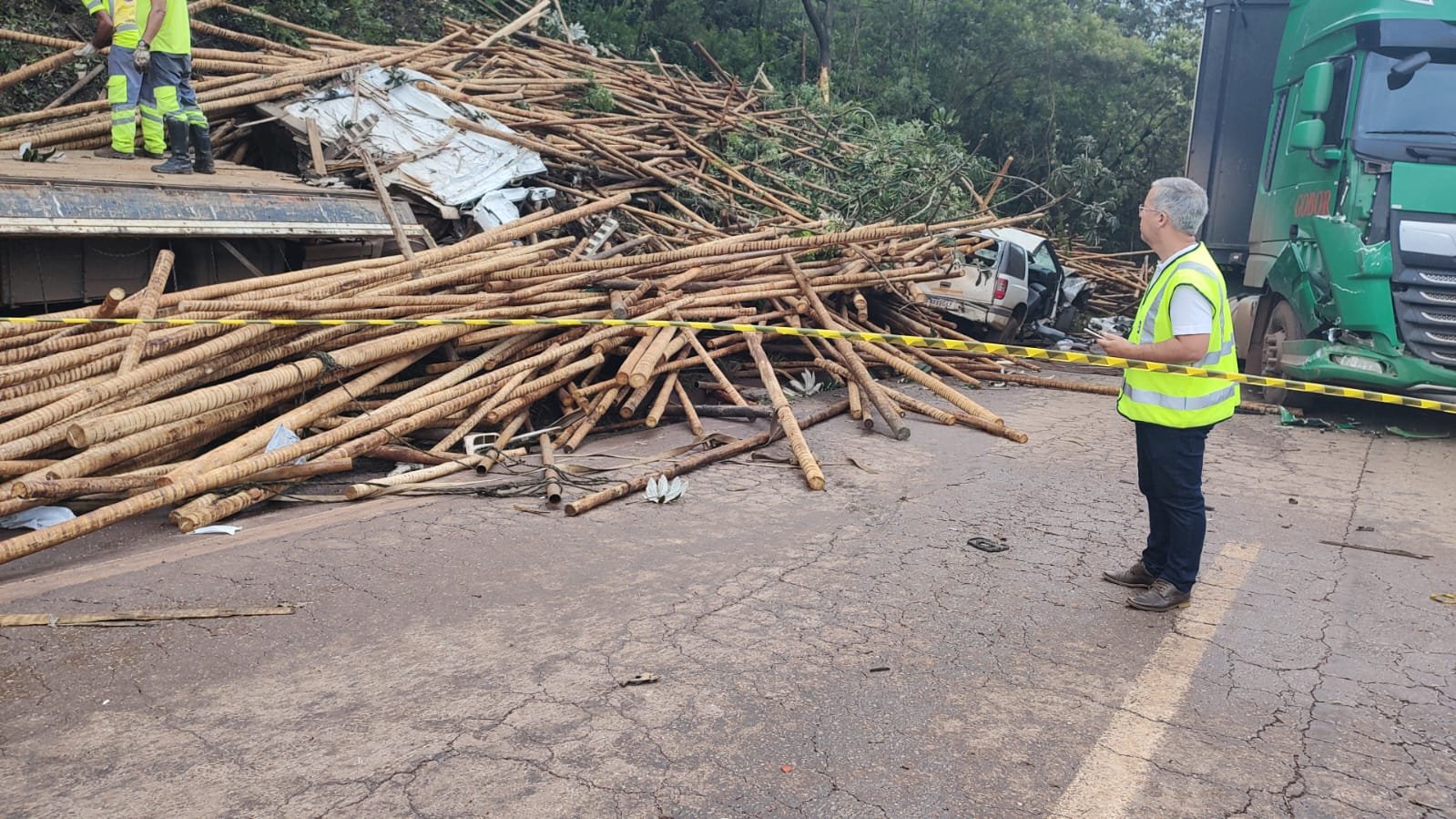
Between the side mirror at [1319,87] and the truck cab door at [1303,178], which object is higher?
the side mirror at [1319,87]

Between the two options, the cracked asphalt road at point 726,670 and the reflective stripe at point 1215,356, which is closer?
the cracked asphalt road at point 726,670

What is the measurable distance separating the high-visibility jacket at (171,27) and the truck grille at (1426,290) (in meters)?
10.7

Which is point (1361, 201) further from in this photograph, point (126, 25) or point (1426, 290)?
point (126, 25)

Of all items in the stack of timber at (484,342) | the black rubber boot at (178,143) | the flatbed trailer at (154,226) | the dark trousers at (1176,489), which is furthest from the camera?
the black rubber boot at (178,143)

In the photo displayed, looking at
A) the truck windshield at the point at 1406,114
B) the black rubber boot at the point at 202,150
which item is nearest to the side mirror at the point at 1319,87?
the truck windshield at the point at 1406,114

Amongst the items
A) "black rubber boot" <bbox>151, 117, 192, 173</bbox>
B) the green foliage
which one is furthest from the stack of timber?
the green foliage

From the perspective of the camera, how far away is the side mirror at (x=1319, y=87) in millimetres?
9367

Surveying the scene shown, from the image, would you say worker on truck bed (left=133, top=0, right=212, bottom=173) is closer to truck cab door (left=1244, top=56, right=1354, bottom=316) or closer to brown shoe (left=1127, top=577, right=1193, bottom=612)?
brown shoe (left=1127, top=577, right=1193, bottom=612)

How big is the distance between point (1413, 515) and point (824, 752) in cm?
536

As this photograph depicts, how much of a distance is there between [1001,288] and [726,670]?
32.9 feet

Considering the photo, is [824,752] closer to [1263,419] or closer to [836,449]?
[836,449]

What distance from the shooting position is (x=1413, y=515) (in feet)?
21.3

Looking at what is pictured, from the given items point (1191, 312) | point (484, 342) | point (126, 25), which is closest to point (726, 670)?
point (1191, 312)

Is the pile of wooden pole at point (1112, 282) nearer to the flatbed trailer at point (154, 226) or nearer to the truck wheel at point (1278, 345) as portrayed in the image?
the truck wheel at point (1278, 345)
